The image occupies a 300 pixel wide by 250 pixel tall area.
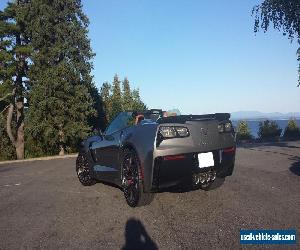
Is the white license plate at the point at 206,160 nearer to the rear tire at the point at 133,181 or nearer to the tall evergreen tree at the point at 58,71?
the rear tire at the point at 133,181

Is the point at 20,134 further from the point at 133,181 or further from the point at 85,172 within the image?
the point at 133,181

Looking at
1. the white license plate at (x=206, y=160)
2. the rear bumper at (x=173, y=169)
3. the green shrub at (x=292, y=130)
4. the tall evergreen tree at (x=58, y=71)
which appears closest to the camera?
the rear bumper at (x=173, y=169)

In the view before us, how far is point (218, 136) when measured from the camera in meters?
5.70

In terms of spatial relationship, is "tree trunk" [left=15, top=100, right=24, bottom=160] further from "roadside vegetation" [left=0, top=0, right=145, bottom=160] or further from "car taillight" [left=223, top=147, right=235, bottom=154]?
"car taillight" [left=223, top=147, right=235, bottom=154]

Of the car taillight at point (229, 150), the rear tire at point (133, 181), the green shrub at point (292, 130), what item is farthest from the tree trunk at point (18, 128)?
the car taillight at point (229, 150)

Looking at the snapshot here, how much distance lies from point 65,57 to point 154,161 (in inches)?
864

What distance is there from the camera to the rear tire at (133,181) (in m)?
5.55

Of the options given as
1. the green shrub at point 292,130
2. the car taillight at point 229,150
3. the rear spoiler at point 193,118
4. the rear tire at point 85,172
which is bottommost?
the green shrub at point 292,130

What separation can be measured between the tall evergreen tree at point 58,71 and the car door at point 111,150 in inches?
697

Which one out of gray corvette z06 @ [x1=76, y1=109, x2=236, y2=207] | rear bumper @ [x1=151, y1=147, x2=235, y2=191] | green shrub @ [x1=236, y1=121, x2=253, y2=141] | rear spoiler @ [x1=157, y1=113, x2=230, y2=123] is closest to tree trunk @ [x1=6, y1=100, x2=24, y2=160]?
green shrub @ [x1=236, y1=121, x2=253, y2=141]

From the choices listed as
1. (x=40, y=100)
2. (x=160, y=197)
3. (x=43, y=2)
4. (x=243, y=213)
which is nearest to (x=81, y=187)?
(x=160, y=197)

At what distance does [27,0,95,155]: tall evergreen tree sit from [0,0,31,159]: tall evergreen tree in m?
1.02

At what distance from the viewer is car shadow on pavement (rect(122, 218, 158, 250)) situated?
4061 mm

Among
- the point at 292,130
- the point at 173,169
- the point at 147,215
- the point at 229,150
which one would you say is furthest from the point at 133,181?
the point at 292,130
